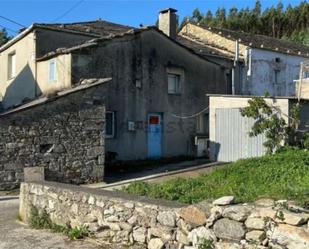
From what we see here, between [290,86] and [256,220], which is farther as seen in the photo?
[290,86]

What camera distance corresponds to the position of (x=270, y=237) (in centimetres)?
486

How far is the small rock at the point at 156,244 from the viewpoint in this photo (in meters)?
6.16

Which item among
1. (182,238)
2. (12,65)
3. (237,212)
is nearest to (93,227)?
(182,238)

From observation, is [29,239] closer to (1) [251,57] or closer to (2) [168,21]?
(2) [168,21]

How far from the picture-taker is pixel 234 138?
1961 cm

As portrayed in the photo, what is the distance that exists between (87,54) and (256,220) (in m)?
14.6

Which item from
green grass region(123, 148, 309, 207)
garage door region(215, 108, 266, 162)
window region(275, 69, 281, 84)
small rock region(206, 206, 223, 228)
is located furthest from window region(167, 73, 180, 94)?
small rock region(206, 206, 223, 228)

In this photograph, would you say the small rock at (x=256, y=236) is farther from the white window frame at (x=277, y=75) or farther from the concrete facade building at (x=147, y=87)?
the white window frame at (x=277, y=75)

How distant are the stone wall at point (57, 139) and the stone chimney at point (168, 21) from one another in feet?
32.3

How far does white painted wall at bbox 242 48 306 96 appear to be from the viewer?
2792cm

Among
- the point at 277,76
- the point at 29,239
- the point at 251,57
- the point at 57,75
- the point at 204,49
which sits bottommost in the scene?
the point at 29,239

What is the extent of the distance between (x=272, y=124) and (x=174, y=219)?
492 inches

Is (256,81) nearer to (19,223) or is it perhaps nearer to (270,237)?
(19,223)

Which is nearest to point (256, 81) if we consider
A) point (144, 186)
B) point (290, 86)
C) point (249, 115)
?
point (290, 86)
